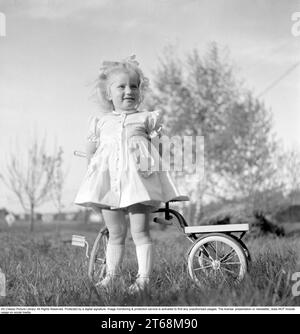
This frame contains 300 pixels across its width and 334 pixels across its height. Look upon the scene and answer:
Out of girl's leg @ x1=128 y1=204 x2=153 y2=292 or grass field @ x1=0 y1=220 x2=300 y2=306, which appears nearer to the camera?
grass field @ x1=0 y1=220 x2=300 y2=306

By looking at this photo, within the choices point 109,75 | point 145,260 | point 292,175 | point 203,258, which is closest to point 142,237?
point 145,260

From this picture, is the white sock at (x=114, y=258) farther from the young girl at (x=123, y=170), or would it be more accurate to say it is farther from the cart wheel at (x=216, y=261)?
the cart wheel at (x=216, y=261)

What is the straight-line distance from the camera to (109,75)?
1.65m

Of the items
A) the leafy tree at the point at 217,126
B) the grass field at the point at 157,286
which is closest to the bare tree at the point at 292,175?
the leafy tree at the point at 217,126

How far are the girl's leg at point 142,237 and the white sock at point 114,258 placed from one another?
3.4 inches

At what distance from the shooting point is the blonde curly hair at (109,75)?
1.64m

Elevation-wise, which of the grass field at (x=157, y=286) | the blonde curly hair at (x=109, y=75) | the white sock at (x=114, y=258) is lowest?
the grass field at (x=157, y=286)

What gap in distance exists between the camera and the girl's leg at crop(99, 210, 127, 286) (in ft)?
5.26

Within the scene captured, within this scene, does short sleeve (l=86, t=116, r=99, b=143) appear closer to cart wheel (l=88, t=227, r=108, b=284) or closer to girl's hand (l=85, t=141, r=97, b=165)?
girl's hand (l=85, t=141, r=97, b=165)

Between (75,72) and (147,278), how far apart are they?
787mm

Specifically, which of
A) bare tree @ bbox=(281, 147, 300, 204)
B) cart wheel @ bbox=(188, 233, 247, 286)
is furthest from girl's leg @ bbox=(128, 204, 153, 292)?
bare tree @ bbox=(281, 147, 300, 204)

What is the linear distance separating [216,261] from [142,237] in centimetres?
23
